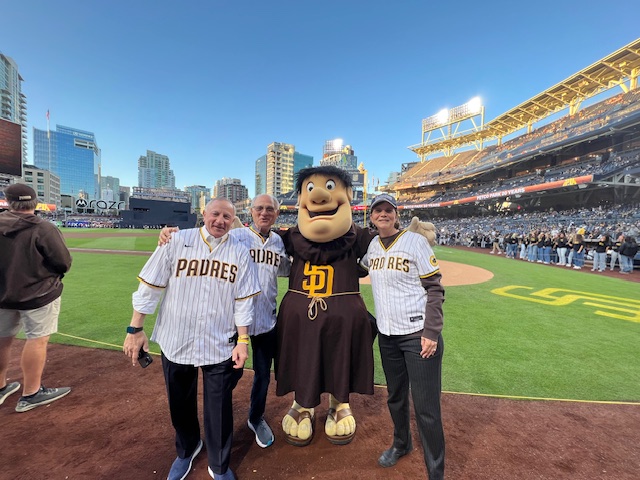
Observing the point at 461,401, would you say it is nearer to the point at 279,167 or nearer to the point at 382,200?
the point at 382,200

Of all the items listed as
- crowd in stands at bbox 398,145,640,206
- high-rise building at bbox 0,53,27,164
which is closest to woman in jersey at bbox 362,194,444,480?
crowd in stands at bbox 398,145,640,206

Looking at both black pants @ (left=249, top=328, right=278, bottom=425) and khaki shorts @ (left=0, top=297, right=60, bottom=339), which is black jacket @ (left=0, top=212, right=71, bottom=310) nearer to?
khaki shorts @ (left=0, top=297, right=60, bottom=339)

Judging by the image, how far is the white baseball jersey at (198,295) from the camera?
219 cm

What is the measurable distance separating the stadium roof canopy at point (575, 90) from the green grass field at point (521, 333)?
31871mm

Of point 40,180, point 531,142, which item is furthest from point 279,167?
point 531,142

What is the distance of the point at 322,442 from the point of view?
9.06 feet

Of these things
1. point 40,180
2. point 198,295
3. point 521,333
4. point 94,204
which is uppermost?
point 40,180

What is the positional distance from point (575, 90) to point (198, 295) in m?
46.1

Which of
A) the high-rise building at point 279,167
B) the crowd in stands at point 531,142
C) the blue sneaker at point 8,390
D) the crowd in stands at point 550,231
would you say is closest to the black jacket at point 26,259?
the blue sneaker at point 8,390

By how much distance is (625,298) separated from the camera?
8.44m

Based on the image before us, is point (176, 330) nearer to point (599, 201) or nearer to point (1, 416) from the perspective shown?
→ point (1, 416)

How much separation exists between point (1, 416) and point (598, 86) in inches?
1877

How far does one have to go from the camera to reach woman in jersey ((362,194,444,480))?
2199mm

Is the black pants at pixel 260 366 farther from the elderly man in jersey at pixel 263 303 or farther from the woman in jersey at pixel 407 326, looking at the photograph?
the woman in jersey at pixel 407 326
